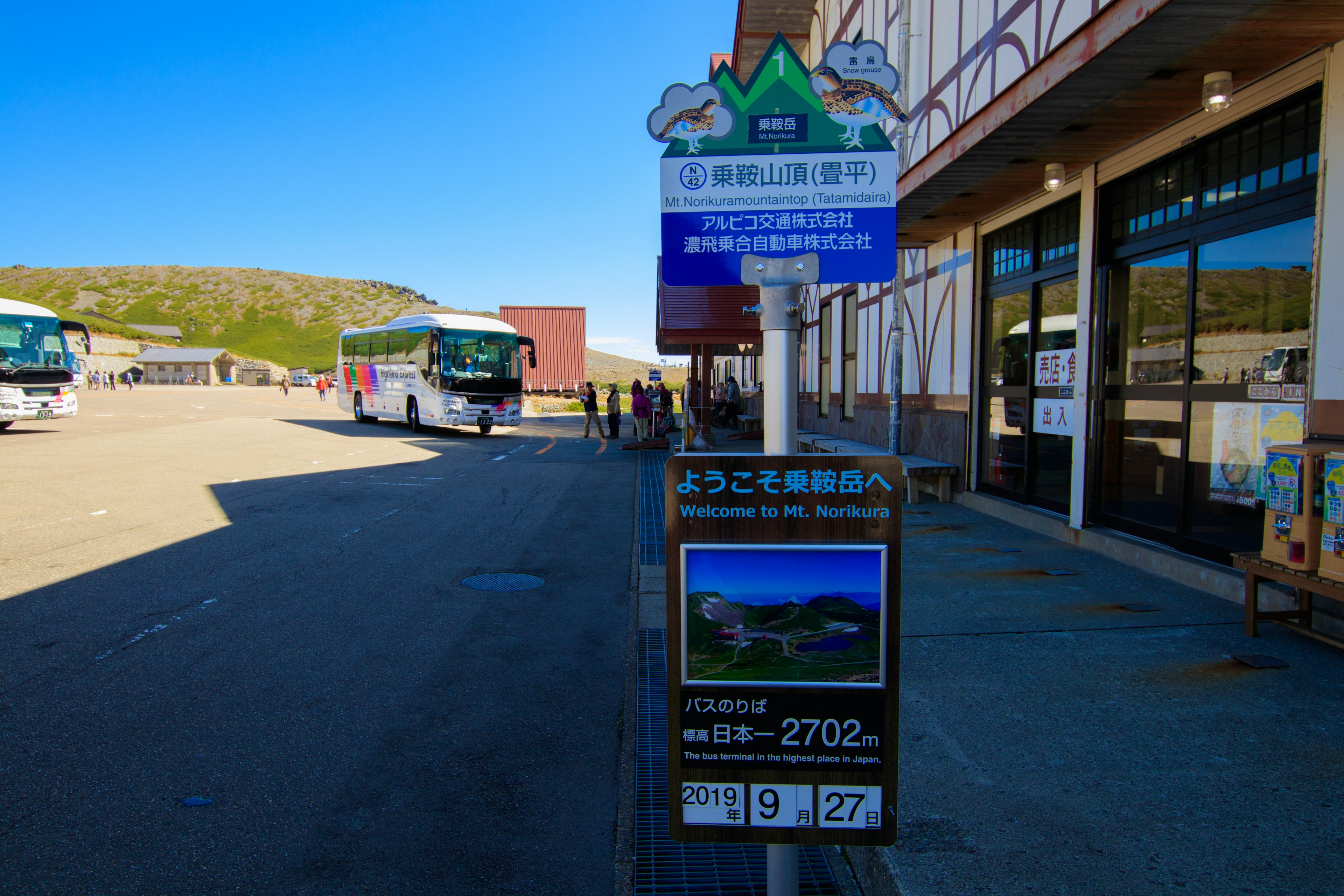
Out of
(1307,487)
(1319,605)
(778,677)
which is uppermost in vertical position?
(1307,487)

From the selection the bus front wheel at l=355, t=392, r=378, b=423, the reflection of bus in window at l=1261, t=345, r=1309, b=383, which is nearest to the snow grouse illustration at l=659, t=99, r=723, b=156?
the reflection of bus in window at l=1261, t=345, r=1309, b=383

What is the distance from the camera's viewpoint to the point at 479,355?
23.1m

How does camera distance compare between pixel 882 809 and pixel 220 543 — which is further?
pixel 220 543

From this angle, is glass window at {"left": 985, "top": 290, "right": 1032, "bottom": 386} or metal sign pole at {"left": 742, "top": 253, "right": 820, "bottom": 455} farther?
glass window at {"left": 985, "top": 290, "right": 1032, "bottom": 386}

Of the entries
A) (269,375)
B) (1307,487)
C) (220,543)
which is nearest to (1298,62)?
(1307,487)

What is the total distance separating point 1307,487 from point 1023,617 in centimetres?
168

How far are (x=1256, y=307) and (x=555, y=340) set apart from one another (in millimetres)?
49203

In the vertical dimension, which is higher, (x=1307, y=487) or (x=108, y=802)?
(x=1307, y=487)

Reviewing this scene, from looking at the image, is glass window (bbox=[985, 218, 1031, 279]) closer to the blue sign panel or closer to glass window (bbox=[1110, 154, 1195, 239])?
glass window (bbox=[1110, 154, 1195, 239])

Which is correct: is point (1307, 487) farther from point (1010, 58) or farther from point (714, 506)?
point (1010, 58)

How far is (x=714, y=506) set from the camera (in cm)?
207

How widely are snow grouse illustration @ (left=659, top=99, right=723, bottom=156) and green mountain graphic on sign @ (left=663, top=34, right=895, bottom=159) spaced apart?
0.01 metres

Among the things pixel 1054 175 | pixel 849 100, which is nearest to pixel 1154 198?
pixel 1054 175

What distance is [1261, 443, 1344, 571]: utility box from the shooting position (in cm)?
422
